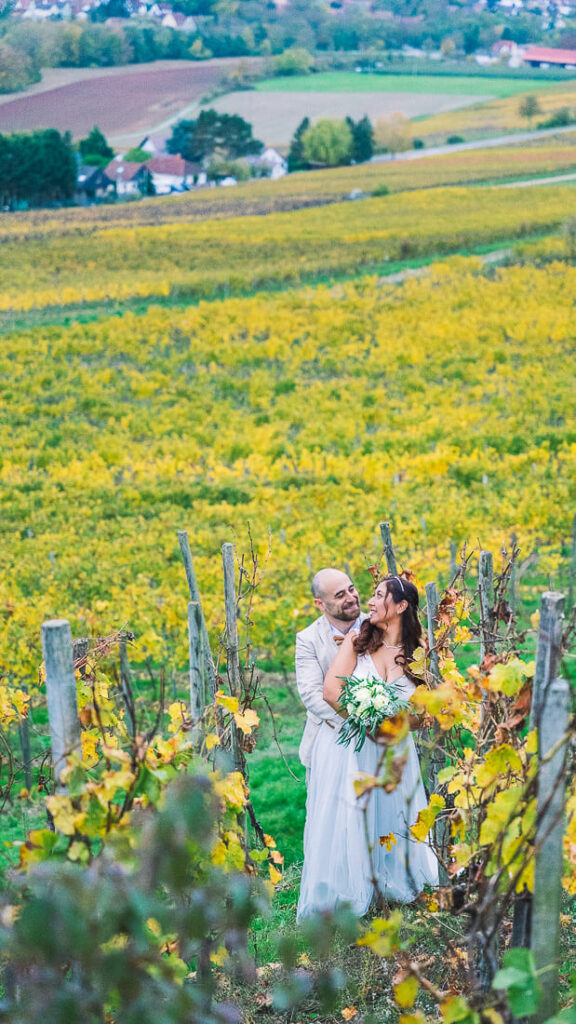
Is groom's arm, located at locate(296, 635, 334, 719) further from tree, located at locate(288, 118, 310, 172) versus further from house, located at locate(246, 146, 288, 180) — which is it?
tree, located at locate(288, 118, 310, 172)

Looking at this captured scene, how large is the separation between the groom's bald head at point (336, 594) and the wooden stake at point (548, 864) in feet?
6.13

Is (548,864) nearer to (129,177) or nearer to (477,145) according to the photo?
(129,177)

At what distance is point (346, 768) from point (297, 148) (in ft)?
250

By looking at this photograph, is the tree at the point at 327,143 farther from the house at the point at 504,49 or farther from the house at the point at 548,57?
the house at the point at 504,49

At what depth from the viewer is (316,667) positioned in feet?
14.0

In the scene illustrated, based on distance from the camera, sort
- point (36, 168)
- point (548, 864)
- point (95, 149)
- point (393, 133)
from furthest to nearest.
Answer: point (393, 133) → point (95, 149) → point (36, 168) → point (548, 864)

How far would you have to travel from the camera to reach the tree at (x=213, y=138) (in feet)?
211

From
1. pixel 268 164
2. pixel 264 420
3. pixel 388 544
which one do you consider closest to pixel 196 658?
pixel 388 544

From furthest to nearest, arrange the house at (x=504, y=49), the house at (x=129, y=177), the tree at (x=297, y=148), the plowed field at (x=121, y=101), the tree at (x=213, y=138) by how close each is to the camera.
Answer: the house at (x=504, y=49) → the tree at (x=297, y=148) → the tree at (x=213, y=138) → the house at (x=129, y=177) → the plowed field at (x=121, y=101)

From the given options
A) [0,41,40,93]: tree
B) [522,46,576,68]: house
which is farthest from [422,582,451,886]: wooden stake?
[522,46,576,68]: house

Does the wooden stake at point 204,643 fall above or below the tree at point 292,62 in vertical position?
below

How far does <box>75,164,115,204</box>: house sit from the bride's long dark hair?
48.7 metres

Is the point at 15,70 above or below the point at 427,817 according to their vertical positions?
above

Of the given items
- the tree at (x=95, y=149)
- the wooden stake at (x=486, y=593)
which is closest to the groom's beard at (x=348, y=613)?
the wooden stake at (x=486, y=593)
